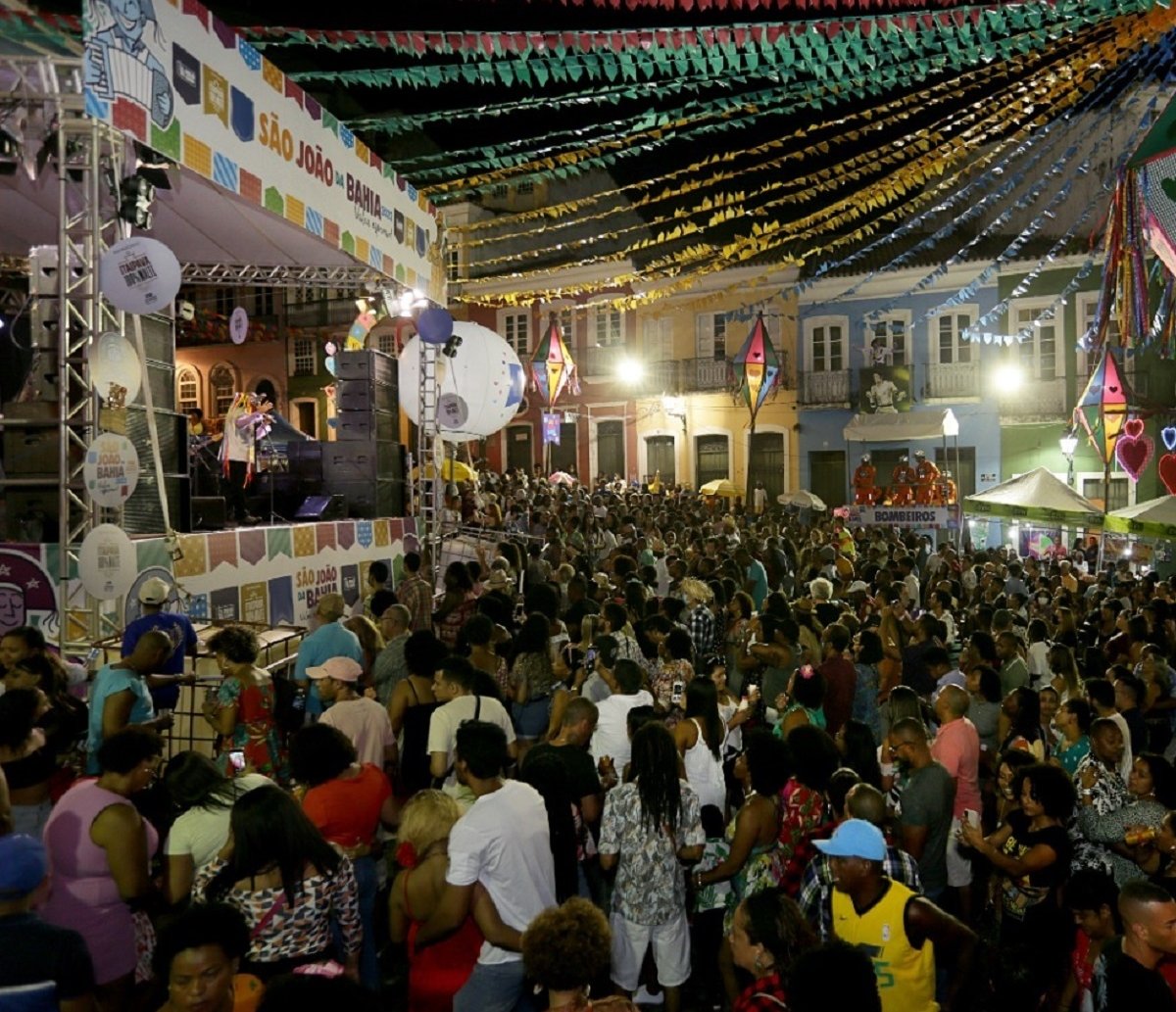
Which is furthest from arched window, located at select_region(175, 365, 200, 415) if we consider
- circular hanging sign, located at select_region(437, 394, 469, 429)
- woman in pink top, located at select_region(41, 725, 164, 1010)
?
woman in pink top, located at select_region(41, 725, 164, 1010)

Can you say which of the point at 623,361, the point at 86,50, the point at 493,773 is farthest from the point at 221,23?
the point at 623,361

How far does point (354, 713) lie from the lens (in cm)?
521

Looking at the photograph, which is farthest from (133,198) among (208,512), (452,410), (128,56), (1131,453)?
(1131,453)

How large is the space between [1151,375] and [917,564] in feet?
45.1

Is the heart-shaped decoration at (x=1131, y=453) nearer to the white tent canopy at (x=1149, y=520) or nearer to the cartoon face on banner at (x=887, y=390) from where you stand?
the white tent canopy at (x=1149, y=520)

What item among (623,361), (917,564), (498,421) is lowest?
(917,564)

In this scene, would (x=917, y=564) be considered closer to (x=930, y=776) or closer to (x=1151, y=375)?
(x=930, y=776)

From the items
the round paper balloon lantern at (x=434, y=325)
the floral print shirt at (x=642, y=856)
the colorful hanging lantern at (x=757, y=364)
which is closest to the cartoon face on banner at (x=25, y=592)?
the floral print shirt at (x=642, y=856)

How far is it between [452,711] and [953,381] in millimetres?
25891

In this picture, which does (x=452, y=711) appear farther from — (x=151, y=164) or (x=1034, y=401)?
(x=1034, y=401)

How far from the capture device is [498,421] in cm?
1308

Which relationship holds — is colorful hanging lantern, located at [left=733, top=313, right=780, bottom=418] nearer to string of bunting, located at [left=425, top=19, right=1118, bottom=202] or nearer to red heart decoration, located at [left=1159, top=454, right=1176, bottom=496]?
string of bunting, located at [left=425, top=19, right=1118, bottom=202]

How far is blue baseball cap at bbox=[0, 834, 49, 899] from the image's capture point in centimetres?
290

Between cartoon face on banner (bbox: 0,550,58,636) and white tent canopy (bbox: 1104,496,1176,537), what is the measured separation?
1134cm
